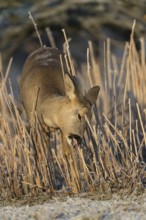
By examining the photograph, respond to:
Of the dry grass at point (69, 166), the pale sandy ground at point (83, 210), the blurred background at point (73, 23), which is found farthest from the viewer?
the blurred background at point (73, 23)

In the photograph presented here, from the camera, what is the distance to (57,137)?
6531 mm

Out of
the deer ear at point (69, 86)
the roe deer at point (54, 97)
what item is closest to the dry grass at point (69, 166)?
the roe deer at point (54, 97)

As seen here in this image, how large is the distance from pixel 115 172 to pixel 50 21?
839 centimetres

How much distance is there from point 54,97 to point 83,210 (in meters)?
1.10

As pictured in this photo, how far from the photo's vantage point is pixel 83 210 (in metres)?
4.71

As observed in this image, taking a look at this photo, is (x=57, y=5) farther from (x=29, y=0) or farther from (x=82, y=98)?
(x=82, y=98)

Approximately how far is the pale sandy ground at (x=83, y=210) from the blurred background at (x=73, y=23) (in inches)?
296

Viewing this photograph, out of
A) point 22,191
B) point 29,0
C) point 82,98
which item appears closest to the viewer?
point 82,98

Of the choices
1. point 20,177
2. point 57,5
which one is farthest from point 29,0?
point 20,177

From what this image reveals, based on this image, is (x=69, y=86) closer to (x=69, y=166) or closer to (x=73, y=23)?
(x=69, y=166)

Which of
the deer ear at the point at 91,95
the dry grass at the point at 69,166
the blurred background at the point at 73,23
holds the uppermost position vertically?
the blurred background at the point at 73,23

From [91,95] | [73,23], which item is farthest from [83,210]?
[73,23]

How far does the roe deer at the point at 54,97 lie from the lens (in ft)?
16.5

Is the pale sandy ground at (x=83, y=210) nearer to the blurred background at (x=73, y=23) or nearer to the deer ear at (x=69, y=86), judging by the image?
the deer ear at (x=69, y=86)
